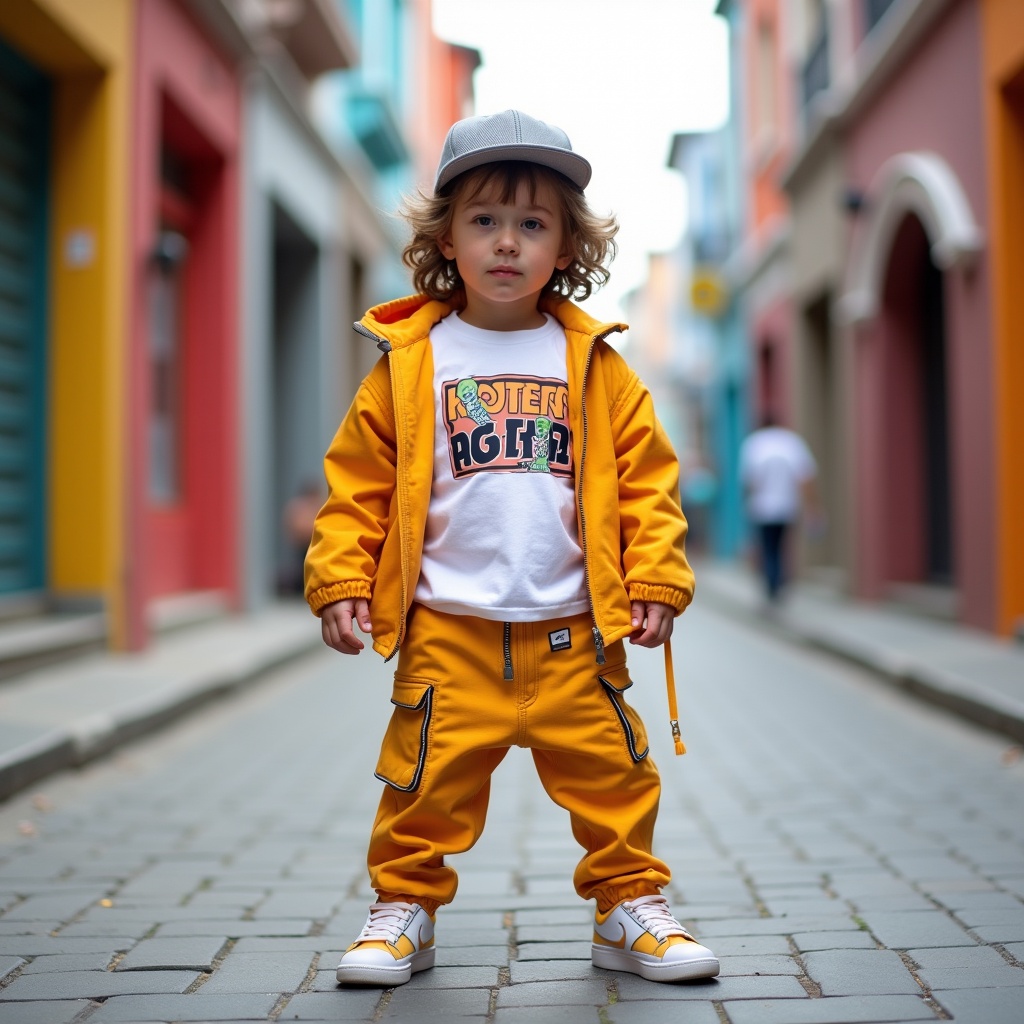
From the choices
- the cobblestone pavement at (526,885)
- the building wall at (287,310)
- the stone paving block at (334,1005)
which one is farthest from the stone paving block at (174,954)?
the building wall at (287,310)

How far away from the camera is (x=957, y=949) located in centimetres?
276

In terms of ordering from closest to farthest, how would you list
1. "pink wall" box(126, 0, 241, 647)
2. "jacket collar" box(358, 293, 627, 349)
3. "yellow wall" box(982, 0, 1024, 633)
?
"jacket collar" box(358, 293, 627, 349)
"yellow wall" box(982, 0, 1024, 633)
"pink wall" box(126, 0, 241, 647)

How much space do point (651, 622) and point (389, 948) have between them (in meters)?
0.83

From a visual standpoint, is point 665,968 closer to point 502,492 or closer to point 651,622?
point 651,622

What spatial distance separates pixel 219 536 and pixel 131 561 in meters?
2.68

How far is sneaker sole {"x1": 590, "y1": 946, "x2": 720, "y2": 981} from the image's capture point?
254cm

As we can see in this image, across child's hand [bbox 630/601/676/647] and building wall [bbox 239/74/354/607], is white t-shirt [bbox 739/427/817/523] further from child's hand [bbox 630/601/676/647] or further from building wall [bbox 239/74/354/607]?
child's hand [bbox 630/601/676/647]

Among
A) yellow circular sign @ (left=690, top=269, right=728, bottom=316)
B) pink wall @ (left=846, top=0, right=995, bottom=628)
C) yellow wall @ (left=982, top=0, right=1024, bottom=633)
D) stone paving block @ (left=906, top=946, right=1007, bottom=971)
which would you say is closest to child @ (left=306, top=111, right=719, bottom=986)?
stone paving block @ (left=906, top=946, right=1007, bottom=971)

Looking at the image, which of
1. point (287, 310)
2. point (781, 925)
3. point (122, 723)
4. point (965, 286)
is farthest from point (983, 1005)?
point (287, 310)

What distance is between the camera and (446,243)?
2.86 meters

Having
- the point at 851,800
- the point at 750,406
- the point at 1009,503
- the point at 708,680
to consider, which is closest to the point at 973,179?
the point at 1009,503

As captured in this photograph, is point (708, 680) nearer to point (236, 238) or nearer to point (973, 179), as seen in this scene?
point (973, 179)

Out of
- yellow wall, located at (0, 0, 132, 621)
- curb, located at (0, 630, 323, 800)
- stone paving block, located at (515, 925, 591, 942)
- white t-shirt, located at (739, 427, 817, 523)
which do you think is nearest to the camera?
stone paving block, located at (515, 925, 591, 942)

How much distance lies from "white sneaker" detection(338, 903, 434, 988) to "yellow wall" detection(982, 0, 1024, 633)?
6.32 m
